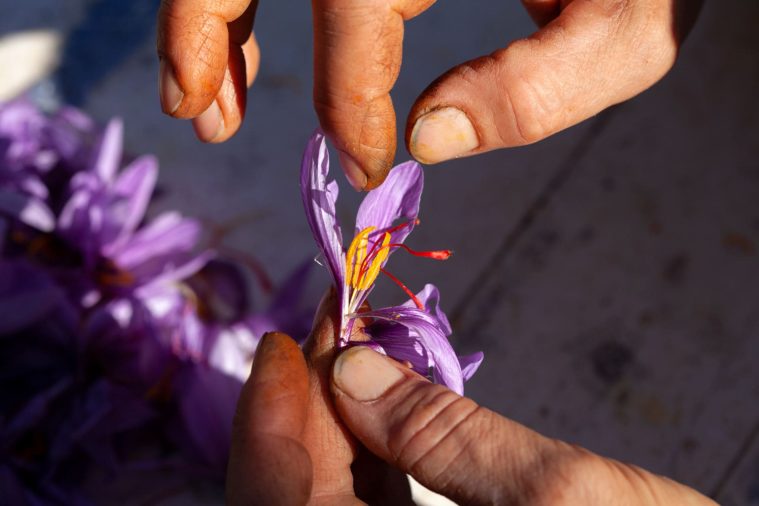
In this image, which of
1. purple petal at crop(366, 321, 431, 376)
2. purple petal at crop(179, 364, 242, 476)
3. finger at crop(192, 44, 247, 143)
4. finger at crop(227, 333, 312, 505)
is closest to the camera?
finger at crop(227, 333, 312, 505)

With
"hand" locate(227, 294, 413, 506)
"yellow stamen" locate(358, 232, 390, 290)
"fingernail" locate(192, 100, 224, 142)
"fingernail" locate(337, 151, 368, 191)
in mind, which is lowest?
"hand" locate(227, 294, 413, 506)

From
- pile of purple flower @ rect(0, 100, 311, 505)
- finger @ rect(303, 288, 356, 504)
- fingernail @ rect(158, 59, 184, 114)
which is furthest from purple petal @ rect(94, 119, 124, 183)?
finger @ rect(303, 288, 356, 504)

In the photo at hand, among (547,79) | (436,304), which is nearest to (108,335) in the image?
(436,304)

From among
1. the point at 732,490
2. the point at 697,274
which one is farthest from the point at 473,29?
the point at 732,490

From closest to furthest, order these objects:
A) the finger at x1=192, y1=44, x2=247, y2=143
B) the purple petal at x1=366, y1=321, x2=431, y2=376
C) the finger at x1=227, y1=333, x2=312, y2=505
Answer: the finger at x1=227, y1=333, x2=312, y2=505 < the purple petal at x1=366, y1=321, x2=431, y2=376 < the finger at x1=192, y1=44, x2=247, y2=143

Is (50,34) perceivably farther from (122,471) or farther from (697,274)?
(697,274)

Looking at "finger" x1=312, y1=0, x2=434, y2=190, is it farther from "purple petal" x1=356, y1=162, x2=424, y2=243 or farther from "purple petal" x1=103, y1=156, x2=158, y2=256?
"purple petal" x1=103, y1=156, x2=158, y2=256

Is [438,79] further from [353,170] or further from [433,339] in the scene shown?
[433,339]
